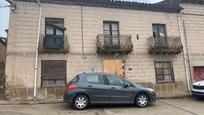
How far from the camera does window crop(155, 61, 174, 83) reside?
14.7 metres

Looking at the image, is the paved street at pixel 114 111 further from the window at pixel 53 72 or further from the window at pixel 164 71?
the window at pixel 164 71

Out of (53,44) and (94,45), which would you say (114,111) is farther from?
(53,44)

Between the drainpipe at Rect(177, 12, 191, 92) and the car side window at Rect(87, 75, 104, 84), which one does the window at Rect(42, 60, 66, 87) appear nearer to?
the car side window at Rect(87, 75, 104, 84)

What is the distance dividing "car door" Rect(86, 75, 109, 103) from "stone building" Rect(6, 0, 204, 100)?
3458mm

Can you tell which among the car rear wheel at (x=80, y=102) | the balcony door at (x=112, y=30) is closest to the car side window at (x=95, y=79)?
the car rear wheel at (x=80, y=102)

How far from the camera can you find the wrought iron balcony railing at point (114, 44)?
13.4 metres

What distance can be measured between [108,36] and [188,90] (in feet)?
21.7

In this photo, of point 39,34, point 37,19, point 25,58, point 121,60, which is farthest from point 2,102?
point 121,60

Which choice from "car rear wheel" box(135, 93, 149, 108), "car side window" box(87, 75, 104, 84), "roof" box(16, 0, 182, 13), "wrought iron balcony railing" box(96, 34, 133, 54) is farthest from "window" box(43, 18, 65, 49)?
"car rear wheel" box(135, 93, 149, 108)

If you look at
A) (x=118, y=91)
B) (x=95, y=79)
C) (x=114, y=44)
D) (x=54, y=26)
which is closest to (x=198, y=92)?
(x=118, y=91)

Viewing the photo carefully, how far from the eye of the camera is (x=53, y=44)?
1285 centimetres

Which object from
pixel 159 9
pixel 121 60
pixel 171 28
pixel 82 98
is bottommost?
pixel 82 98

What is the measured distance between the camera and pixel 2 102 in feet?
37.3

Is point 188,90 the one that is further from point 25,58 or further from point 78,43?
point 25,58
